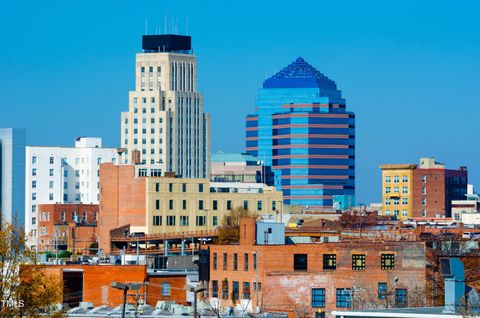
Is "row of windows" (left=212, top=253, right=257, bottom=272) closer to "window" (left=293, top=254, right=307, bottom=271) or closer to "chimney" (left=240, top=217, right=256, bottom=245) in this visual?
"chimney" (left=240, top=217, right=256, bottom=245)

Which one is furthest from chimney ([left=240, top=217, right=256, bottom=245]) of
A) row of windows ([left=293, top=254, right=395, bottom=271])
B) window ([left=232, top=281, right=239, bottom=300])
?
row of windows ([left=293, top=254, right=395, bottom=271])

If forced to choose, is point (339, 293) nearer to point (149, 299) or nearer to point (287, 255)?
point (287, 255)

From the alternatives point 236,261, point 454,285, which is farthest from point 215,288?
point 454,285

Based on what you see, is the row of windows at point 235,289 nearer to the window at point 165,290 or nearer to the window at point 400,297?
the window at point 165,290

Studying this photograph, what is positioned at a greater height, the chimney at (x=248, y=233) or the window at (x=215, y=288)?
the chimney at (x=248, y=233)

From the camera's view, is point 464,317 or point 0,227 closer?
point 464,317

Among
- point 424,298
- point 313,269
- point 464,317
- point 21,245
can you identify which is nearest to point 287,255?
point 313,269

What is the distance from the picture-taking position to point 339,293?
381 ft

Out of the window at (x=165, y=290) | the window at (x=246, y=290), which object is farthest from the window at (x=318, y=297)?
the window at (x=165, y=290)

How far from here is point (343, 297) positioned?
11575cm

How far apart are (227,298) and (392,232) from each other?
34.3 meters

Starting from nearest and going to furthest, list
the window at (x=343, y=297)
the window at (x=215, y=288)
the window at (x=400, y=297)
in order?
1. the window at (x=400, y=297)
2. the window at (x=343, y=297)
3. the window at (x=215, y=288)

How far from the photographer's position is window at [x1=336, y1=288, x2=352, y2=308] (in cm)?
11512

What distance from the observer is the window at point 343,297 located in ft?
378
